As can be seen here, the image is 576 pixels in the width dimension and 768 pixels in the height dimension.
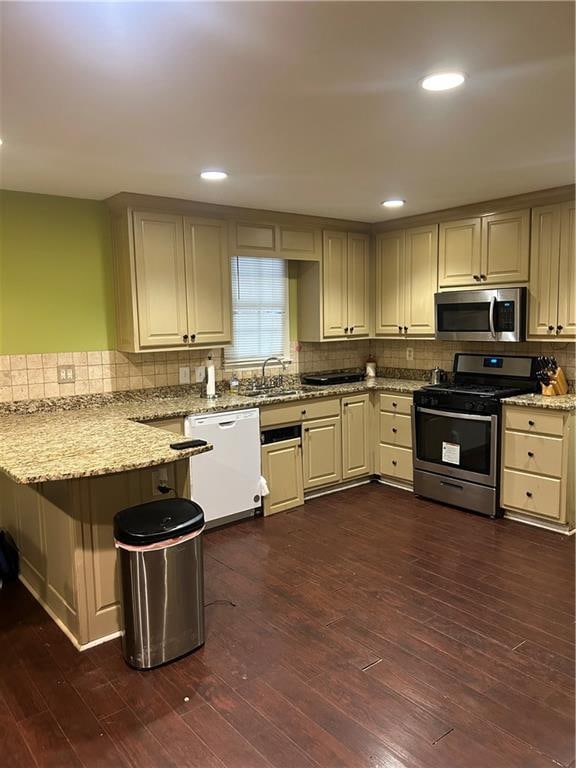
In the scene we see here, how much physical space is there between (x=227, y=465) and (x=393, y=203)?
236cm

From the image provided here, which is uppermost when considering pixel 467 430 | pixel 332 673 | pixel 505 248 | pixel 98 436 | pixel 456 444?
pixel 505 248

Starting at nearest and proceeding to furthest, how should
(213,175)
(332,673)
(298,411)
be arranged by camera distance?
(332,673) < (213,175) < (298,411)

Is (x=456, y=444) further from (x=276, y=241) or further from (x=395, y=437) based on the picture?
(x=276, y=241)

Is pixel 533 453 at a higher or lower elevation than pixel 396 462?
higher

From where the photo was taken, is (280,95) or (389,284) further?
(389,284)

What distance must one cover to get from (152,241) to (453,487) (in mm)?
2936

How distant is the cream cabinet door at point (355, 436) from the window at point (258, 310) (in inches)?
32.1

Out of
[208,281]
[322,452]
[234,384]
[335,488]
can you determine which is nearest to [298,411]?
[322,452]

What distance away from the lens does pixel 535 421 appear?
387 cm

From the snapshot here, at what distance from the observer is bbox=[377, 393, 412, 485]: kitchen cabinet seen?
4.74 meters

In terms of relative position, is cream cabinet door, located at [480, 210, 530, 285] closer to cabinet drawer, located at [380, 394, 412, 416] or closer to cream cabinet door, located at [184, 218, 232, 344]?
cabinet drawer, located at [380, 394, 412, 416]

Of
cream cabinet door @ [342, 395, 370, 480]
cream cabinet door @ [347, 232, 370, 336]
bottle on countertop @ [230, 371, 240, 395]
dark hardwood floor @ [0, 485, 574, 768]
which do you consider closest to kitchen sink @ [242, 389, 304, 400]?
bottle on countertop @ [230, 371, 240, 395]

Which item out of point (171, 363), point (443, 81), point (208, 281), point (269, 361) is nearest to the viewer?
point (443, 81)

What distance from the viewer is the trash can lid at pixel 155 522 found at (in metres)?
2.34
